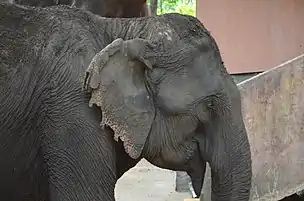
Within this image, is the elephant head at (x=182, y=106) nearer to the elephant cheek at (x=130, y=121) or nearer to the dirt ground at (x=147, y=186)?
the elephant cheek at (x=130, y=121)

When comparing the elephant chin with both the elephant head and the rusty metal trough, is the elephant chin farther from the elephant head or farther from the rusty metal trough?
the rusty metal trough

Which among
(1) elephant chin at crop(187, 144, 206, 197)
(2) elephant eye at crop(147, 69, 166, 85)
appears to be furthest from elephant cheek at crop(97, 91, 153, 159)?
(1) elephant chin at crop(187, 144, 206, 197)

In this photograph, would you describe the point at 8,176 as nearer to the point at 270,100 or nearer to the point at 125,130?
the point at 125,130

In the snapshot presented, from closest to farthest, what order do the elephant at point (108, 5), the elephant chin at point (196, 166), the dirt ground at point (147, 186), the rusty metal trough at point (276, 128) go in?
the elephant chin at point (196, 166) < the rusty metal trough at point (276, 128) < the elephant at point (108, 5) < the dirt ground at point (147, 186)

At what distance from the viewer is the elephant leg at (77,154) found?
3.43 metres

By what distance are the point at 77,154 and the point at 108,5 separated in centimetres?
391

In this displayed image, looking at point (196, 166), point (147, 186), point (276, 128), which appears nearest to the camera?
point (196, 166)

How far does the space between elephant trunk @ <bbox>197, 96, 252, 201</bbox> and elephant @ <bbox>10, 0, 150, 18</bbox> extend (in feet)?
12.0

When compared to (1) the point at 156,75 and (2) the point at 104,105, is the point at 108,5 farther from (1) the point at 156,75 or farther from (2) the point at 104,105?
(2) the point at 104,105

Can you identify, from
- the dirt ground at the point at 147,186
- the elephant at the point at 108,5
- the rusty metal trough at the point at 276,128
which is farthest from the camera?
the dirt ground at the point at 147,186

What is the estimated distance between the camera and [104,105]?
11.1ft

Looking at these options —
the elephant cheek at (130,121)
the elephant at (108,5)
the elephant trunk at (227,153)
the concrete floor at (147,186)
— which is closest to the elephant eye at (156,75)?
the elephant cheek at (130,121)

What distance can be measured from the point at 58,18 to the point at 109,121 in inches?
22.3

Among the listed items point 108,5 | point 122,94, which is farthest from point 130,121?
point 108,5
